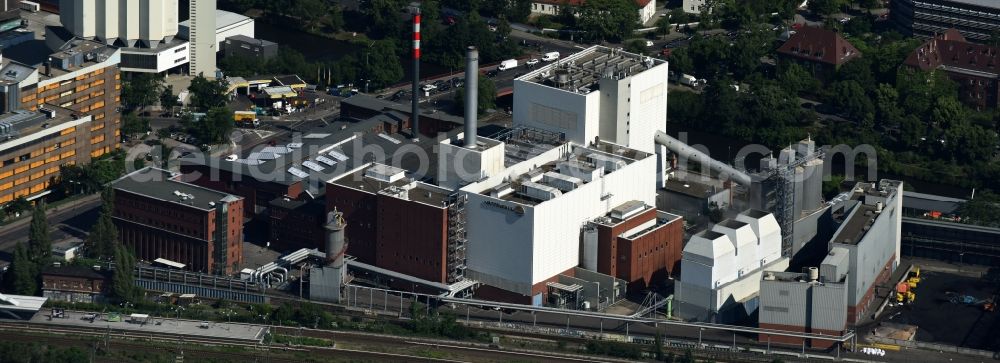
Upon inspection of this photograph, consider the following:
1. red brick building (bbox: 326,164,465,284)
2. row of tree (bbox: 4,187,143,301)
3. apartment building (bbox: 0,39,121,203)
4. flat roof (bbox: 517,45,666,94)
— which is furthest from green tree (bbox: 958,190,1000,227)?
apartment building (bbox: 0,39,121,203)

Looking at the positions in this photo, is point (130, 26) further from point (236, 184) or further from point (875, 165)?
point (875, 165)

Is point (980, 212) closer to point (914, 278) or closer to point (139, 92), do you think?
point (914, 278)

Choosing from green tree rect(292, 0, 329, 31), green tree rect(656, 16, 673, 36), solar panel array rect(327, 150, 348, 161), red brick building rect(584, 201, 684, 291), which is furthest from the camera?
green tree rect(292, 0, 329, 31)

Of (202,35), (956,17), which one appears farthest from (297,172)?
(956,17)

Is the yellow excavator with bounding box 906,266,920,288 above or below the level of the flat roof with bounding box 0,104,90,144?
below

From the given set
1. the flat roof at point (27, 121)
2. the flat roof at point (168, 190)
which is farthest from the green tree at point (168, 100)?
the flat roof at point (168, 190)

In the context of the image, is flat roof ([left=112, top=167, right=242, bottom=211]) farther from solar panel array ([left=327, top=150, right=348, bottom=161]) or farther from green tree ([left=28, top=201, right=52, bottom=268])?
solar panel array ([left=327, top=150, right=348, bottom=161])

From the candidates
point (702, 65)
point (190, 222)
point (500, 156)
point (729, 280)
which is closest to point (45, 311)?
point (190, 222)
